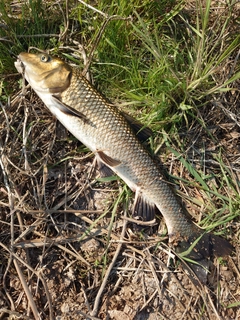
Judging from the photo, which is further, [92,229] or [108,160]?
[92,229]

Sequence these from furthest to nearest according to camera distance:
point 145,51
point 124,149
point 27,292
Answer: point 145,51, point 124,149, point 27,292

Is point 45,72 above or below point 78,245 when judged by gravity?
above

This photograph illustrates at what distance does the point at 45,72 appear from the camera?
2.96m

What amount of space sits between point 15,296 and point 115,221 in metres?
1.04

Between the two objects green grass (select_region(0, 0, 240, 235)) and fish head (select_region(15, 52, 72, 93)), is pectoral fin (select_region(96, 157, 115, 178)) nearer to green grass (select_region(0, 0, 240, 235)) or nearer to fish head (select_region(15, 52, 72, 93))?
green grass (select_region(0, 0, 240, 235))

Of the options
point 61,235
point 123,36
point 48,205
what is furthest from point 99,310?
point 123,36

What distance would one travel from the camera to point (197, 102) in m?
3.25

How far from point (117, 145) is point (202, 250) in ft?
3.82

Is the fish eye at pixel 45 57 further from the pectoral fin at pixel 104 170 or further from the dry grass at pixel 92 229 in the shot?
the pectoral fin at pixel 104 170

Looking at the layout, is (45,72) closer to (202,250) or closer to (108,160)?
(108,160)

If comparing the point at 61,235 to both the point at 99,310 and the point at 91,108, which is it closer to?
the point at 99,310

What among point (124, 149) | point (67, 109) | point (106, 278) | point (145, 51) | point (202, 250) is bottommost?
point (106, 278)

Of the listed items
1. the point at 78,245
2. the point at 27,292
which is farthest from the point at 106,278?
the point at 27,292

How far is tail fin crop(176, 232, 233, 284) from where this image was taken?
3.03 meters
